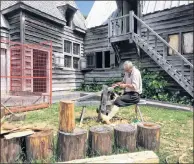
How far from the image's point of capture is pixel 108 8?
53.7 ft

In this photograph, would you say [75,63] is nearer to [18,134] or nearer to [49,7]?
[49,7]

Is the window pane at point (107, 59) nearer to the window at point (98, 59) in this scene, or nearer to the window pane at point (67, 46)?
the window at point (98, 59)

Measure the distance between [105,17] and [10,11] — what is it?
22.8 ft

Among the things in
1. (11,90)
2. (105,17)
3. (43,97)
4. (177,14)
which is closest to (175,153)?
(43,97)

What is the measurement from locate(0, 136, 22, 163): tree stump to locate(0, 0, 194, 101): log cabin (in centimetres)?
796

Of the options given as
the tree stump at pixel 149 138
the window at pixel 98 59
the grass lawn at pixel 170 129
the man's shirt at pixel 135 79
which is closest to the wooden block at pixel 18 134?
the grass lawn at pixel 170 129

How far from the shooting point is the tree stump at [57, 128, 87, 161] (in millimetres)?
3676

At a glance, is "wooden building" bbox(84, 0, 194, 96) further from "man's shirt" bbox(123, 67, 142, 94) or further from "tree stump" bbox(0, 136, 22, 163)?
"tree stump" bbox(0, 136, 22, 163)

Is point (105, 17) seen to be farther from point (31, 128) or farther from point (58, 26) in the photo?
point (31, 128)

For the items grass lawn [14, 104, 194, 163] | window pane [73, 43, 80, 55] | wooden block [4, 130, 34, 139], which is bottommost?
grass lawn [14, 104, 194, 163]

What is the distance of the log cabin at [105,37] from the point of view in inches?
438

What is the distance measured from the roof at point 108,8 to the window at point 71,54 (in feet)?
6.84

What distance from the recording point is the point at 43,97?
9.34 m

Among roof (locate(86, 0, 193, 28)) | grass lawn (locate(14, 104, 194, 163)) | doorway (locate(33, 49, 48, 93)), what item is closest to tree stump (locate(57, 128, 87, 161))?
grass lawn (locate(14, 104, 194, 163))
